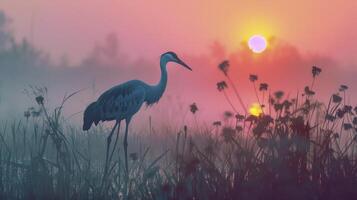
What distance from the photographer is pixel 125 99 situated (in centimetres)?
919

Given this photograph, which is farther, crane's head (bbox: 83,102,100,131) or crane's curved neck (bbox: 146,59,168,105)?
crane's curved neck (bbox: 146,59,168,105)

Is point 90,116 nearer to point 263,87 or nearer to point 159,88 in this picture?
point 159,88

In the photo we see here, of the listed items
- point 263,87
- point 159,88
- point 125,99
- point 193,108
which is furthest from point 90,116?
point 263,87

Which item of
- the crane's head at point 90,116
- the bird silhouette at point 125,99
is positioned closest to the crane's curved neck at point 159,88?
the bird silhouette at point 125,99

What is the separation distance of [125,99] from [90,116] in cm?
55

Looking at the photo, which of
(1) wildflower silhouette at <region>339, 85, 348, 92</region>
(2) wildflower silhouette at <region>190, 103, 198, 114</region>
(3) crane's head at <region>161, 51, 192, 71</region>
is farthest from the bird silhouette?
(1) wildflower silhouette at <region>339, 85, 348, 92</region>

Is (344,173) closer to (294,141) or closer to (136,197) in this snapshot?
(294,141)

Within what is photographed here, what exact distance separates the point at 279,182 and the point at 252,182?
0.70ft

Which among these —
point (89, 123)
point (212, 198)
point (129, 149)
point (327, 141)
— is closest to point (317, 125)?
point (327, 141)

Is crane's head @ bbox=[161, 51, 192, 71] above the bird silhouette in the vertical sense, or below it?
above

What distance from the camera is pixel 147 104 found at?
9.58m

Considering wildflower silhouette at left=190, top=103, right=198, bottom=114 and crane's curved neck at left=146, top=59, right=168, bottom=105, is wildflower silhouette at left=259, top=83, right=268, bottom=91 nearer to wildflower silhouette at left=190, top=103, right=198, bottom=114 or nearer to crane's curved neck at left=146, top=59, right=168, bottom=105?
wildflower silhouette at left=190, top=103, right=198, bottom=114

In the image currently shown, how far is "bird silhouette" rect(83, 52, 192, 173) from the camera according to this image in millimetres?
9039

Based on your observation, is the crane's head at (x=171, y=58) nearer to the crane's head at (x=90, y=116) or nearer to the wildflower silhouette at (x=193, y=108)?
the crane's head at (x=90, y=116)
